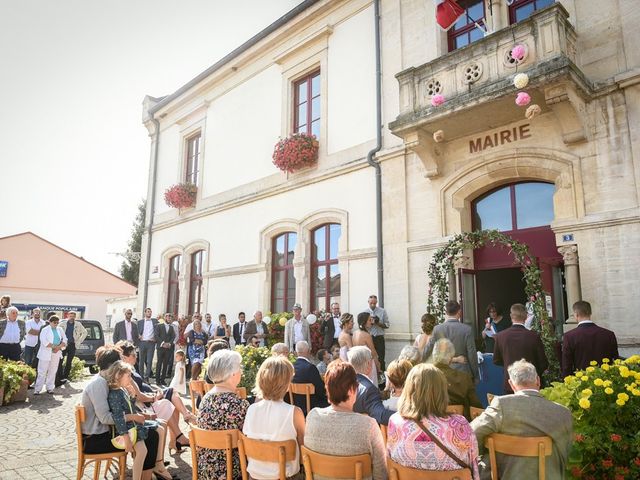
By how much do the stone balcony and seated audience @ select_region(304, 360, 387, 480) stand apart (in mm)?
5367

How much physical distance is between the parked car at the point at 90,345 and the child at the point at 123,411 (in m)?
10.1

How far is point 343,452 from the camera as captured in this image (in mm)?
2742

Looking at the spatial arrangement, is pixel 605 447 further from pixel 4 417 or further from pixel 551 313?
pixel 4 417

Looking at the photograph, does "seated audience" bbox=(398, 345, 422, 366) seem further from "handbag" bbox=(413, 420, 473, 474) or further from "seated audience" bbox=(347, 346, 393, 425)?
"handbag" bbox=(413, 420, 473, 474)

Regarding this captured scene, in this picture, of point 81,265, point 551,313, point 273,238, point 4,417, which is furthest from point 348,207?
point 81,265

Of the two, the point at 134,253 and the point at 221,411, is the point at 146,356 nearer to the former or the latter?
the point at 221,411

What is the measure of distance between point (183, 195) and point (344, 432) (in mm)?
12701

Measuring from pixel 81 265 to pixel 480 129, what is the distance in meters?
28.5

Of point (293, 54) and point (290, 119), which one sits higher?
point (293, 54)

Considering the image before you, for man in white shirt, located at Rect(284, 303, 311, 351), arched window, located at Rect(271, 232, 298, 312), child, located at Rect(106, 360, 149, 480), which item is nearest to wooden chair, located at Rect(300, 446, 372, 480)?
child, located at Rect(106, 360, 149, 480)

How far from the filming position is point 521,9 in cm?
800

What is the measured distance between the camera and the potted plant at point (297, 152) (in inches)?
422

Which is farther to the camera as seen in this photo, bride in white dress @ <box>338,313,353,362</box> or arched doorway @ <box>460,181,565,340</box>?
Result: arched doorway @ <box>460,181,565,340</box>

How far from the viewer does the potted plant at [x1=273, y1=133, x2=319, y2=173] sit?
10711 millimetres
